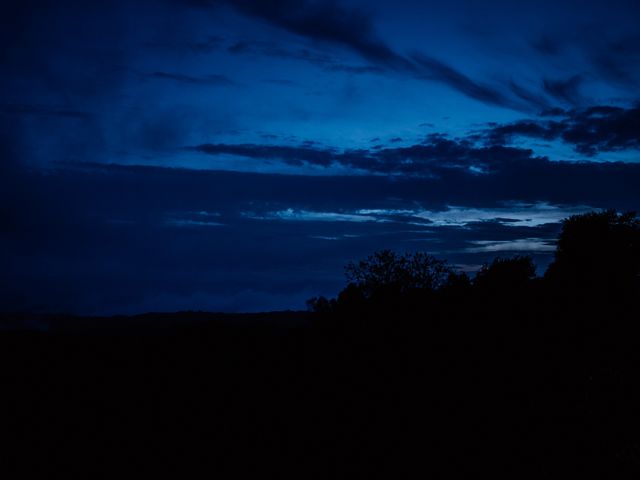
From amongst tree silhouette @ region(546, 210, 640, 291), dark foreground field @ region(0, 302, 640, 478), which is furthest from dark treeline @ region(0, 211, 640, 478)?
tree silhouette @ region(546, 210, 640, 291)

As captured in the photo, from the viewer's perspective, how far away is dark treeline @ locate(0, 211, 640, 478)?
22.7 metres

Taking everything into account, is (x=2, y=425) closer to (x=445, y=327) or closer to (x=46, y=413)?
(x=46, y=413)

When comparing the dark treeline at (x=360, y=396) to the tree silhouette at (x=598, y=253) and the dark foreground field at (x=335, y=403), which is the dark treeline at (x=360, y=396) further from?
the tree silhouette at (x=598, y=253)

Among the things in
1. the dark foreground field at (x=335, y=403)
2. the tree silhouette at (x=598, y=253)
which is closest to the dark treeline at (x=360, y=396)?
the dark foreground field at (x=335, y=403)

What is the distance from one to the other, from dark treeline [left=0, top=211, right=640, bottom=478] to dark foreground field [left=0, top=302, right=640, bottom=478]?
0.10m

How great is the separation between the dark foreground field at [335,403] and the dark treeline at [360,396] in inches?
4.1

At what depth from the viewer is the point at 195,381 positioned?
30922mm

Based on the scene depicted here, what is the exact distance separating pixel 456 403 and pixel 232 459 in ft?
43.1

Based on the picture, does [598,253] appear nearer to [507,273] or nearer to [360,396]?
[507,273]

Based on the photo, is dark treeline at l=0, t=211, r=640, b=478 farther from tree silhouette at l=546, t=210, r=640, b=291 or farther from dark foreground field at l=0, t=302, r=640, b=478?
tree silhouette at l=546, t=210, r=640, b=291

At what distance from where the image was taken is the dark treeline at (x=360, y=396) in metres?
22.7

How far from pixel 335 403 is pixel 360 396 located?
190 cm

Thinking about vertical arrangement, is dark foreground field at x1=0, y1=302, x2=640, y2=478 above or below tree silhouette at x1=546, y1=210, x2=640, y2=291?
below

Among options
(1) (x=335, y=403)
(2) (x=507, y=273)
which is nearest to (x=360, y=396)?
(1) (x=335, y=403)
